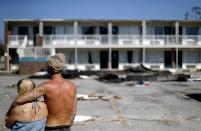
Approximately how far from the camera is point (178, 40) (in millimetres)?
41875

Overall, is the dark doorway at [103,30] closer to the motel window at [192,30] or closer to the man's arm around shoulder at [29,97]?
the motel window at [192,30]

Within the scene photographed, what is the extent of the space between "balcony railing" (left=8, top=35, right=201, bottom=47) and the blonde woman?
118 feet

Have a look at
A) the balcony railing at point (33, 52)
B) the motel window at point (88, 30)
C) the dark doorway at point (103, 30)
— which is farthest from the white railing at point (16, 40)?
the dark doorway at point (103, 30)

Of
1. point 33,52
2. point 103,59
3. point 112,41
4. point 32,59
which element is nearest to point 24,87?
point 32,59

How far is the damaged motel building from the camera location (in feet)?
134

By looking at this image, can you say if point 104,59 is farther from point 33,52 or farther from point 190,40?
point 190,40

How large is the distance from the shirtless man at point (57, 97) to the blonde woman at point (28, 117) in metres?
0.15

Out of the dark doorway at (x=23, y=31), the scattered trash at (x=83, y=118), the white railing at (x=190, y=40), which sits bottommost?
the scattered trash at (x=83, y=118)

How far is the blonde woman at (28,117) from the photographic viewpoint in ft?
14.8

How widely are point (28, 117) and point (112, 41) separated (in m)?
37.0

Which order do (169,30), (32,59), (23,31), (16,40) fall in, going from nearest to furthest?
1. (32,59)
2. (16,40)
3. (23,31)
4. (169,30)

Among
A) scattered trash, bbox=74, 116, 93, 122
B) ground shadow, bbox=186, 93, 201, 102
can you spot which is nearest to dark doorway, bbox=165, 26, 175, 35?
ground shadow, bbox=186, 93, 201, 102

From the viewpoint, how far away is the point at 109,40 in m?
40.7

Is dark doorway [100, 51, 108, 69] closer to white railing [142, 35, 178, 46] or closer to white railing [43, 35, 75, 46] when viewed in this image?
white railing [43, 35, 75, 46]
